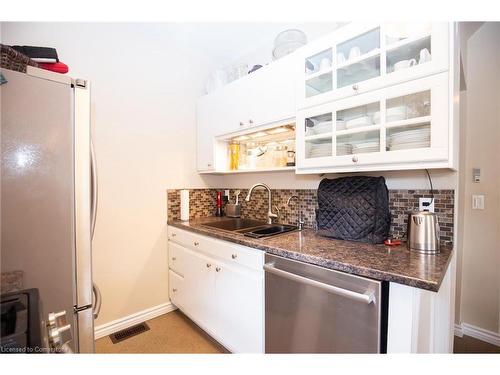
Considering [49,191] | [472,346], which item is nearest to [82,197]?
[49,191]

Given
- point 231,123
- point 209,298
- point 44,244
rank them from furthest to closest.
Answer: point 231,123
point 209,298
point 44,244

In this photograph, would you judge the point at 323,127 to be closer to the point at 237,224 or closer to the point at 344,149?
the point at 344,149

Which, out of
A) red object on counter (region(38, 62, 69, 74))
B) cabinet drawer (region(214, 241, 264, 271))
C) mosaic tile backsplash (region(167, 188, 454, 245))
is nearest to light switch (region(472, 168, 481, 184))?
mosaic tile backsplash (region(167, 188, 454, 245))

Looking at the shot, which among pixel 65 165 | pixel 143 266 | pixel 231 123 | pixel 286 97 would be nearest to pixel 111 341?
pixel 143 266

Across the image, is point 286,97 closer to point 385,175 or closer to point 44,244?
point 385,175

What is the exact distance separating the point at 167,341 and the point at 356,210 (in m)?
1.69

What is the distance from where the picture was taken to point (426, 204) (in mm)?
1278

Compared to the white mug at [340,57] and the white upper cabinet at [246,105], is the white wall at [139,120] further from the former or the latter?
the white mug at [340,57]

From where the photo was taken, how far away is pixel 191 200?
7.48 ft

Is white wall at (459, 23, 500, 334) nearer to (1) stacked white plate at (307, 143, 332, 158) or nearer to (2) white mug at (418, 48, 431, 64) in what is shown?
(2) white mug at (418, 48, 431, 64)

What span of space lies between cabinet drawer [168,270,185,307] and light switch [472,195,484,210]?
7.70 feet

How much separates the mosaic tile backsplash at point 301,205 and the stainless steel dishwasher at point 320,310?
669 millimetres

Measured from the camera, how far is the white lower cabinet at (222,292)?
4.32ft

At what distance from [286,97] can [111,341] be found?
2.23 metres
